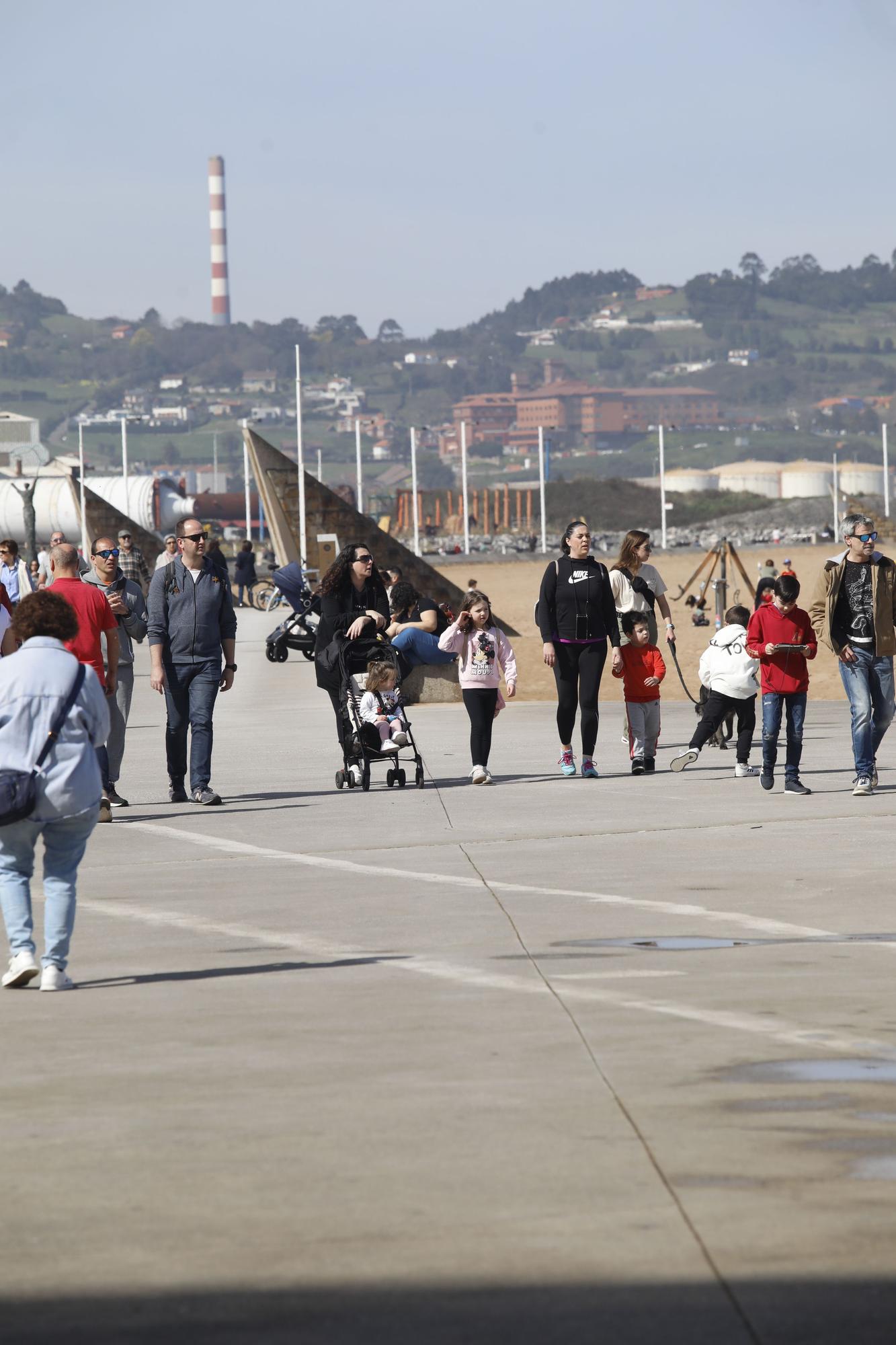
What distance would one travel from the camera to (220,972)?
24.3ft

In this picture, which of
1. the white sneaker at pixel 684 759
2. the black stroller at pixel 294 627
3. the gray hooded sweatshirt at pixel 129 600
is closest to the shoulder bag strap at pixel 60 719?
the gray hooded sweatshirt at pixel 129 600

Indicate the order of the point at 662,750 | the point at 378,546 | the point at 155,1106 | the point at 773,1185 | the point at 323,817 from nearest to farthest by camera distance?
the point at 773,1185 < the point at 155,1106 < the point at 323,817 < the point at 662,750 < the point at 378,546

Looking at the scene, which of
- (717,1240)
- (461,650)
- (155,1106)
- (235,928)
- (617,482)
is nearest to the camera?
(717,1240)

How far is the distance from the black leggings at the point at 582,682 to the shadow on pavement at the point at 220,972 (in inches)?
277

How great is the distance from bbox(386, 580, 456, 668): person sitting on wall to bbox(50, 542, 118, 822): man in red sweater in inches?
149

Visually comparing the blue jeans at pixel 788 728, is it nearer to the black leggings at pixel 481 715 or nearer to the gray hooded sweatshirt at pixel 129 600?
the black leggings at pixel 481 715

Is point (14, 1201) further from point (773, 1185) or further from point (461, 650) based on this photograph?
point (461, 650)

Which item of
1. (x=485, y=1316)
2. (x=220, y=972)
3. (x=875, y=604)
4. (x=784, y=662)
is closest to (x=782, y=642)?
(x=784, y=662)

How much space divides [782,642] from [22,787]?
7318mm

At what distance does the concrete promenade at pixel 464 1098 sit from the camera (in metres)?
3.82

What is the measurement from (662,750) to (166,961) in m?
9.34

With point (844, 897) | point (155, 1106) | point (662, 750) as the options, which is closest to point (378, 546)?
point (662, 750)

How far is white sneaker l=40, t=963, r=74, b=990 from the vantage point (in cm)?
712

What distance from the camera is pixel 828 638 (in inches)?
517
